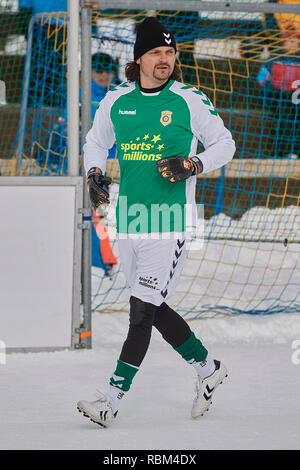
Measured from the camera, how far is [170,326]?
3.63 meters

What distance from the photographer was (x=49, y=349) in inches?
193

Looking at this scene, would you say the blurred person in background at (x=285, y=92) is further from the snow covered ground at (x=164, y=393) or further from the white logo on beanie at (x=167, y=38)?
the white logo on beanie at (x=167, y=38)

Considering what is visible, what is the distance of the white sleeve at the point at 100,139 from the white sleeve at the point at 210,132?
1.33ft

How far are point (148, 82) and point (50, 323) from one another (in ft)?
6.08

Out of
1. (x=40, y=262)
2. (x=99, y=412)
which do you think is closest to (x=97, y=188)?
(x=99, y=412)

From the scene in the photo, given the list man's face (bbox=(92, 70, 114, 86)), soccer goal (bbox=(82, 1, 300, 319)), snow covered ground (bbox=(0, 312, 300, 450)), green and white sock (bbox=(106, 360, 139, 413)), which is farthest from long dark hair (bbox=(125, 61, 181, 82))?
man's face (bbox=(92, 70, 114, 86))

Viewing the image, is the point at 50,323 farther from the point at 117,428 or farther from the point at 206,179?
the point at 206,179

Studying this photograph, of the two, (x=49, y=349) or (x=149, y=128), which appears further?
(x=49, y=349)

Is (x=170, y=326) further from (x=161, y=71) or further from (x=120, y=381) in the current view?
(x=161, y=71)

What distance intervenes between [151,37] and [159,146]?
0.47 meters

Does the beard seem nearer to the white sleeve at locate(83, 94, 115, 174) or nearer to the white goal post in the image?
the white sleeve at locate(83, 94, 115, 174)

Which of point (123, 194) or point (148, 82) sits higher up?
point (148, 82)

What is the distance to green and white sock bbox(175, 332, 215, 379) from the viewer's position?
3652mm

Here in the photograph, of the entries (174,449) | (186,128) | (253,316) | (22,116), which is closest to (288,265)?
(253,316)
